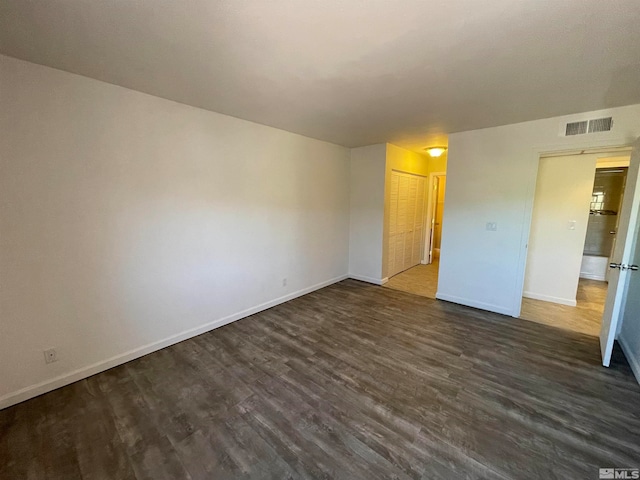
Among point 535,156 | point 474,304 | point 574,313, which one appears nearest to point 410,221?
point 474,304

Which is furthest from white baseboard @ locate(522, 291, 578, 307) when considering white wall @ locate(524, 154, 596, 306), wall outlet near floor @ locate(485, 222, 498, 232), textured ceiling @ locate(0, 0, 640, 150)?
textured ceiling @ locate(0, 0, 640, 150)

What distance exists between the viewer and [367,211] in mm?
4816

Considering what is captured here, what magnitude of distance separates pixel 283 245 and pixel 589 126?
3.89 meters

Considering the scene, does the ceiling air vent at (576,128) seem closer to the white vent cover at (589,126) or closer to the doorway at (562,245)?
the white vent cover at (589,126)

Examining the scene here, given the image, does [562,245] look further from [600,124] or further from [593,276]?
A: [593,276]

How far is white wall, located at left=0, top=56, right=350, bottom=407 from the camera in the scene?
1.93 metres

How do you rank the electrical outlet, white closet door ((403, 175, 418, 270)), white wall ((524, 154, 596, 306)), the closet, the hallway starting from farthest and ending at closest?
white closet door ((403, 175, 418, 270)) → the closet → white wall ((524, 154, 596, 306)) → the hallway → the electrical outlet

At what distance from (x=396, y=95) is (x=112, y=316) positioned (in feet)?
10.9

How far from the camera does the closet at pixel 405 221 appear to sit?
16.5 feet

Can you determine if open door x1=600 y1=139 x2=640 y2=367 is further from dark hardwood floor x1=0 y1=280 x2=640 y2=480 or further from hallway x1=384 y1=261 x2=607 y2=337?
hallway x1=384 y1=261 x2=607 y2=337

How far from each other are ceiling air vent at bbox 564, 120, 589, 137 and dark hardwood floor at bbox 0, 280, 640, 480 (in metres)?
2.32

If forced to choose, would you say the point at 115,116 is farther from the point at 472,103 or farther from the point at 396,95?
the point at 472,103

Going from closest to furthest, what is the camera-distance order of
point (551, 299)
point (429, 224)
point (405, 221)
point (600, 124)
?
point (600, 124) < point (551, 299) < point (405, 221) < point (429, 224)

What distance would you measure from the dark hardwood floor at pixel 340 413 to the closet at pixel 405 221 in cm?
247
